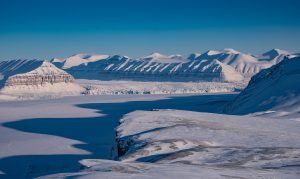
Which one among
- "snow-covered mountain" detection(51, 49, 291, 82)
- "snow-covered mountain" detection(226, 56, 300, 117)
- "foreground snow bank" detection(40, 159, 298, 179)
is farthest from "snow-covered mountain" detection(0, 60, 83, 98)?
"foreground snow bank" detection(40, 159, 298, 179)

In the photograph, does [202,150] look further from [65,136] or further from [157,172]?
[65,136]

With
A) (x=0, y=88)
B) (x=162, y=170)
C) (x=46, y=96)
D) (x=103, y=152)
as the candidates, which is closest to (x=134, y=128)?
(x=103, y=152)

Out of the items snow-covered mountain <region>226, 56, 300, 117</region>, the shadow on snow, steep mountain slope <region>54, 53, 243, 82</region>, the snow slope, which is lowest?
the shadow on snow

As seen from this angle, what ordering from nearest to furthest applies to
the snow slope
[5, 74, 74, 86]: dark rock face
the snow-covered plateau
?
the snow slope < the snow-covered plateau < [5, 74, 74, 86]: dark rock face

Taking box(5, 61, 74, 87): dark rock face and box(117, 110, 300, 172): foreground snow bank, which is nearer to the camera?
box(117, 110, 300, 172): foreground snow bank

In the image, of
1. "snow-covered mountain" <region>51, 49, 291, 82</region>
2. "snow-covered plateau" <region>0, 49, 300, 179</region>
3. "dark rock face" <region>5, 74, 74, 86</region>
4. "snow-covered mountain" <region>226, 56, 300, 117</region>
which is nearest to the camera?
"snow-covered plateau" <region>0, 49, 300, 179</region>

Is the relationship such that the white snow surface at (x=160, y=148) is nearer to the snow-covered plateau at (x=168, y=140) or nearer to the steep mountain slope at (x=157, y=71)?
the snow-covered plateau at (x=168, y=140)

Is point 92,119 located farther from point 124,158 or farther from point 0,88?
point 0,88

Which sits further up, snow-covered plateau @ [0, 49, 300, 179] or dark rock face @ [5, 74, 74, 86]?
dark rock face @ [5, 74, 74, 86]

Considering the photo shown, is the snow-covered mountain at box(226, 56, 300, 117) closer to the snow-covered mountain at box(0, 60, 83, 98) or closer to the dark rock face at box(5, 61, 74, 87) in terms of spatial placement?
the snow-covered mountain at box(0, 60, 83, 98)
